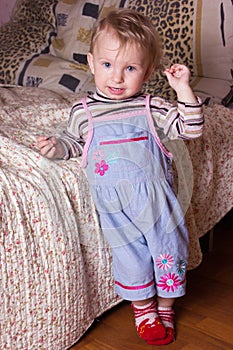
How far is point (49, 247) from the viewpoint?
1.33m

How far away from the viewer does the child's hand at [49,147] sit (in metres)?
1.41

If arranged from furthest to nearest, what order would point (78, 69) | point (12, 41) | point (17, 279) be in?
point (12, 41)
point (78, 69)
point (17, 279)

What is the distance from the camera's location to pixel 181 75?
4.63 feet

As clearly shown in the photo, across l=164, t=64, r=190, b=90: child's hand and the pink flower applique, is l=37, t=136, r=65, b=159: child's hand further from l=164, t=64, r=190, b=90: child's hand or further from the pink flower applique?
l=164, t=64, r=190, b=90: child's hand

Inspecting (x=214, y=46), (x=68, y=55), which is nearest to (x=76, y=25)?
(x=68, y=55)

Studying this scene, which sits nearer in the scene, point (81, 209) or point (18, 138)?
point (81, 209)

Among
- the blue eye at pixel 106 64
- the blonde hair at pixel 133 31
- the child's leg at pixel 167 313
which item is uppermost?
the blonde hair at pixel 133 31

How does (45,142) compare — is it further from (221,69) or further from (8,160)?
(221,69)

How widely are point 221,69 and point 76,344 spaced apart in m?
1.18

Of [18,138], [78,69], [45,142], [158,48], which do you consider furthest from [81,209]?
[78,69]

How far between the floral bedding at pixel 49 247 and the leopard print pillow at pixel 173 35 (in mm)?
503

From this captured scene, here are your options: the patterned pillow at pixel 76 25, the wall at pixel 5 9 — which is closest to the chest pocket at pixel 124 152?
the patterned pillow at pixel 76 25

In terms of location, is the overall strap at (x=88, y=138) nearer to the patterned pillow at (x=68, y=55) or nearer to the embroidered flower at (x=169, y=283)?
the embroidered flower at (x=169, y=283)

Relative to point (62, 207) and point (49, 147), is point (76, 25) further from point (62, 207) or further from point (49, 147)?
point (62, 207)
